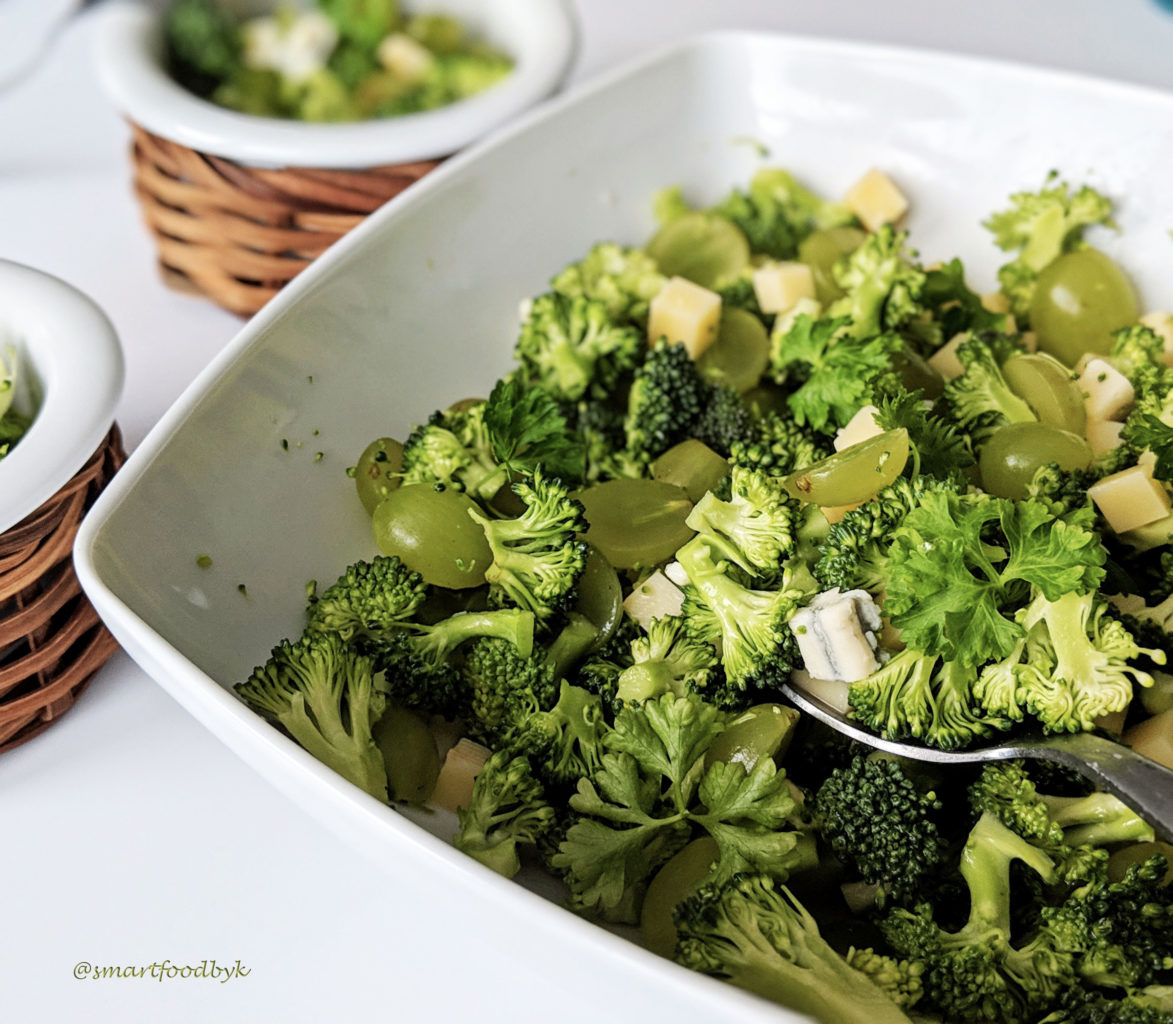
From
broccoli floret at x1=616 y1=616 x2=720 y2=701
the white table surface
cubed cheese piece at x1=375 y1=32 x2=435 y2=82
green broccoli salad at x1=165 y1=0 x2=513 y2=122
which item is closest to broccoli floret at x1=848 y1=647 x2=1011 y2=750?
broccoli floret at x1=616 y1=616 x2=720 y2=701

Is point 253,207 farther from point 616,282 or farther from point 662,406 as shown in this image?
point 662,406

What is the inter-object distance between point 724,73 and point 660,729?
1.06 meters

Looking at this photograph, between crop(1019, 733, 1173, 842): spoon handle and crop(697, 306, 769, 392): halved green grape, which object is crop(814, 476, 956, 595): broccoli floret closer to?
crop(1019, 733, 1173, 842): spoon handle

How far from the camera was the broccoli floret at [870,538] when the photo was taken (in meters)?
1.02

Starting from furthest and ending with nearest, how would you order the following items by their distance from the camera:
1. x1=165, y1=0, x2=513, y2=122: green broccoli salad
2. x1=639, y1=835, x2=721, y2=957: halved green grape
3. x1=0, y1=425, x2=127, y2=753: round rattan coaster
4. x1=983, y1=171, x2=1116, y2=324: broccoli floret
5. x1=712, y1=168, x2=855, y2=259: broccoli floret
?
x1=165, y1=0, x2=513, y2=122: green broccoli salad, x1=712, y1=168, x2=855, y2=259: broccoli floret, x1=983, y1=171, x2=1116, y2=324: broccoli floret, x1=0, y1=425, x2=127, y2=753: round rattan coaster, x1=639, y1=835, x2=721, y2=957: halved green grape

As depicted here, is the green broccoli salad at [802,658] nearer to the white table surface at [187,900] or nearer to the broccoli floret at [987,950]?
the broccoli floret at [987,950]

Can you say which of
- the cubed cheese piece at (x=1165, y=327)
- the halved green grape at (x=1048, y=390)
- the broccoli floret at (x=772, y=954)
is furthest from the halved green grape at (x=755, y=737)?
A: the cubed cheese piece at (x=1165, y=327)

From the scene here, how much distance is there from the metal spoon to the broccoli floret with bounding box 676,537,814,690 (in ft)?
0.19

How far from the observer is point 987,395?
1.23 metres

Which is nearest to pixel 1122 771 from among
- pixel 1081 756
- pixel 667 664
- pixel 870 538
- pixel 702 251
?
pixel 1081 756

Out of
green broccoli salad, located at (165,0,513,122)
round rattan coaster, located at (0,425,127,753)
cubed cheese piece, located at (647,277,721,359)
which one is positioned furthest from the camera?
green broccoli salad, located at (165,0,513,122)

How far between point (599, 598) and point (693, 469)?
0.19 meters

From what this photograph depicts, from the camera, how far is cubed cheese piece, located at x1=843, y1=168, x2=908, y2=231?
1.54 m

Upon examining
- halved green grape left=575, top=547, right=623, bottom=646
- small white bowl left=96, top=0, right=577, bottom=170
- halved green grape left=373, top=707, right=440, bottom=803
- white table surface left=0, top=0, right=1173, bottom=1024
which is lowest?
white table surface left=0, top=0, right=1173, bottom=1024
